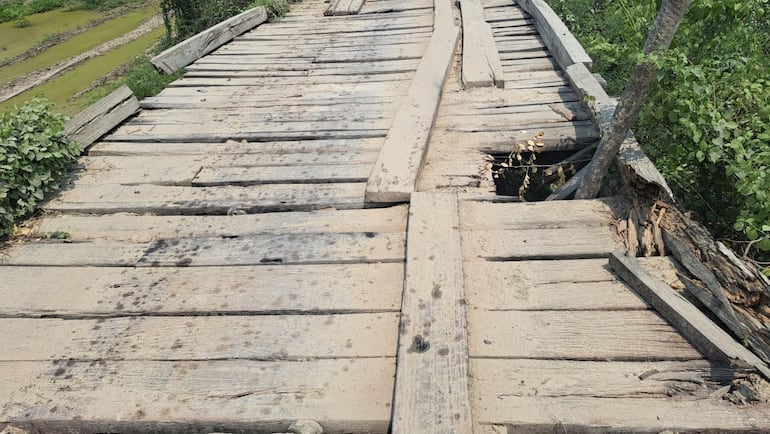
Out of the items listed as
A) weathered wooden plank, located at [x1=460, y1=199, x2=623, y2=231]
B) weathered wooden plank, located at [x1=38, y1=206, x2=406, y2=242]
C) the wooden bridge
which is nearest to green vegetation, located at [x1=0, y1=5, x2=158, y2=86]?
the wooden bridge

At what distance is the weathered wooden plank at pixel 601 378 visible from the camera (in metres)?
1.83

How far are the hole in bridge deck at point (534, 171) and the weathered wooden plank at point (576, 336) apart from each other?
4.64 feet

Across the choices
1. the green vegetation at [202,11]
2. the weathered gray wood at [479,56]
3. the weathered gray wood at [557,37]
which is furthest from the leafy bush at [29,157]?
the green vegetation at [202,11]

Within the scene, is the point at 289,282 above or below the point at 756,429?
above

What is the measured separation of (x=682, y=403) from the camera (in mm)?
1771

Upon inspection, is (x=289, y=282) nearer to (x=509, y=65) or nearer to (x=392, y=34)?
(x=509, y=65)

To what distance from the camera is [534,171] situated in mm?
3590

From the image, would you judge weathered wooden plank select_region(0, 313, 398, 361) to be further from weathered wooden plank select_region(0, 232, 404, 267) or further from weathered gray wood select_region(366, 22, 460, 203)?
weathered gray wood select_region(366, 22, 460, 203)

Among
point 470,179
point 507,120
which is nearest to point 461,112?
point 507,120

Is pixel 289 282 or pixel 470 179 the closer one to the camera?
pixel 289 282

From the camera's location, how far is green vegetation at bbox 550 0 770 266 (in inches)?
89.3

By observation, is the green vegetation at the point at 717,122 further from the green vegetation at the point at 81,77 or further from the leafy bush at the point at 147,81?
the green vegetation at the point at 81,77

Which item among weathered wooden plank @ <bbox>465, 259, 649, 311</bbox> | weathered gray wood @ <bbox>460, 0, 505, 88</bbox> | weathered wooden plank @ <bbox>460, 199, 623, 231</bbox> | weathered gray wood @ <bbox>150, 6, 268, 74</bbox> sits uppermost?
weathered gray wood @ <bbox>150, 6, 268, 74</bbox>

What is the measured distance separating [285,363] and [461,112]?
8.73ft
